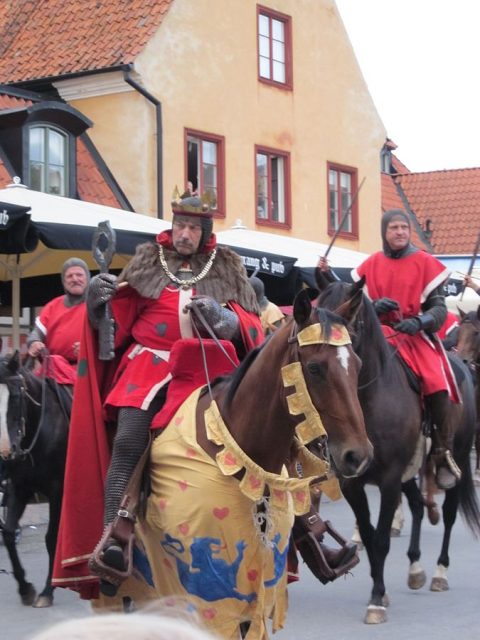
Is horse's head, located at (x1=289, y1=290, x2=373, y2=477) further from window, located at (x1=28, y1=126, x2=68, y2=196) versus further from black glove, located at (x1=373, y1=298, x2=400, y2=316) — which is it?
window, located at (x1=28, y1=126, x2=68, y2=196)

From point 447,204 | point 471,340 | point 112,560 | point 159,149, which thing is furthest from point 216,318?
point 447,204

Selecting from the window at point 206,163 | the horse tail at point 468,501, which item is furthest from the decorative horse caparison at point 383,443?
the window at point 206,163

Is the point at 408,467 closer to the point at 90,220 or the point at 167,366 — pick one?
the point at 167,366

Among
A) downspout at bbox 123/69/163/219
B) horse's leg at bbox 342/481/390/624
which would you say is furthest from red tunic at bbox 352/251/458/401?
downspout at bbox 123/69/163/219

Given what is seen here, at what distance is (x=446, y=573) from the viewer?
28.8ft

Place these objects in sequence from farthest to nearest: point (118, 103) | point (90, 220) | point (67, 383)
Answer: point (118, 103), point (90, 220), point (67, 383)

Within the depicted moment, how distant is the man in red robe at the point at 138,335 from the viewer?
529 cm

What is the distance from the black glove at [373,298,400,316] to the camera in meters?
8.06

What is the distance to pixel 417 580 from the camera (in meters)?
8.48

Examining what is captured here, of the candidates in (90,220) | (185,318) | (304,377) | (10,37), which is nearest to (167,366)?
(185,318)

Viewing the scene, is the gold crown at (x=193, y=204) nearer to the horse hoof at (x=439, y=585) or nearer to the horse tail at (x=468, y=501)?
the horse hoof at (x=439, y=585)

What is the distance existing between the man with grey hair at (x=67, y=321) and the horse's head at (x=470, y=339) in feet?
20.0

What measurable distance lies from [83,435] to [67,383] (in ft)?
10.4

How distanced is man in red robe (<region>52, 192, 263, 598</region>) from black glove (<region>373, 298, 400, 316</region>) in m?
2.63
